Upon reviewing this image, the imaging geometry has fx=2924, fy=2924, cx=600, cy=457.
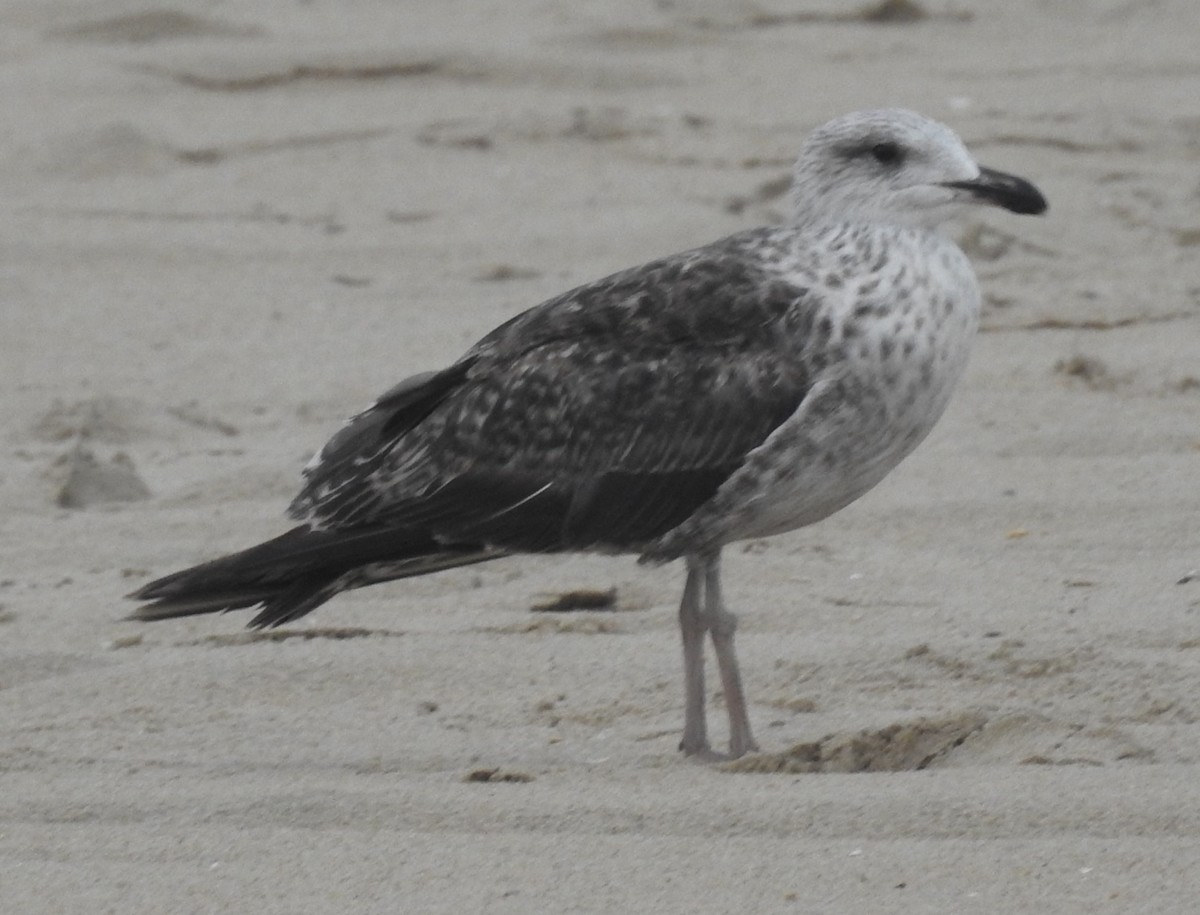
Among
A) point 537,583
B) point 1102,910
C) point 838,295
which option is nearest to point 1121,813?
point 1102,910

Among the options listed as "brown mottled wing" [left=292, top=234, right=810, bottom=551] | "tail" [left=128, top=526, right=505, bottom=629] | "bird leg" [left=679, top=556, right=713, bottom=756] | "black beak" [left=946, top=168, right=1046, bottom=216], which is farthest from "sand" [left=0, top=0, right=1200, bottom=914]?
"black beak" [left=946, top=168, right=1046, bottom=216]

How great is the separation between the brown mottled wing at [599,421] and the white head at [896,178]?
0.21 m

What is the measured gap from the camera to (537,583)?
20.3ft

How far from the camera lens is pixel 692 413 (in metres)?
5.23

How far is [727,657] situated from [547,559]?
43.4 inches

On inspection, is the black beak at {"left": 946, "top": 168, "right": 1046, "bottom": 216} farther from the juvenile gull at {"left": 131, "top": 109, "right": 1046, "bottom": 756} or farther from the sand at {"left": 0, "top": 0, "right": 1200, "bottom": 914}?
the sand at {"left": 0, "top": 0, "right": 1200, "bottom": 914}

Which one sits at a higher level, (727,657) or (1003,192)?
(1003,192)

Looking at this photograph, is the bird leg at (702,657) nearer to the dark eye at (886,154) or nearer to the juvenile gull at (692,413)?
the juvenile gull at (692,413)

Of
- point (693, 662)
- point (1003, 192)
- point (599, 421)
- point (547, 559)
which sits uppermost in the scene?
point (1003, 192)

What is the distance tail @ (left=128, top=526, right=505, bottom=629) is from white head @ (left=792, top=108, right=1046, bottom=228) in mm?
929

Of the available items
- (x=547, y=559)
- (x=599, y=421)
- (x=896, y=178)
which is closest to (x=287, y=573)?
(x=599, y=421)

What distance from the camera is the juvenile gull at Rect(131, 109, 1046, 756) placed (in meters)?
5.11

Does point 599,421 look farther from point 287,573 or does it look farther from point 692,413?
point 287,573

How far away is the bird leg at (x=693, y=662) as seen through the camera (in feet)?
16.9
